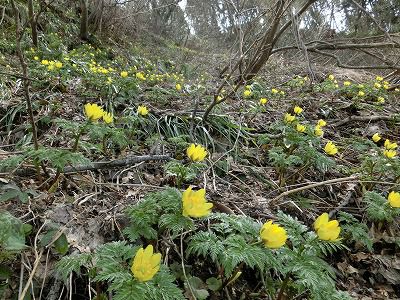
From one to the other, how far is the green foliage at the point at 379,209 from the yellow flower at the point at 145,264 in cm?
173

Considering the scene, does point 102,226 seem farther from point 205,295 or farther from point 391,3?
point 391,3

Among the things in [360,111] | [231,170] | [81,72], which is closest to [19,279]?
[231,170]

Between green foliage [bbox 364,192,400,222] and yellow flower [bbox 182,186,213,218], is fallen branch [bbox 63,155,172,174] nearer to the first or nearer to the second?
yellow flower [bbox 182,186,213,218]

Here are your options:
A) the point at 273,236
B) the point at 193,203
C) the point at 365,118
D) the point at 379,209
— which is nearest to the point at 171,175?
the point at 193,203

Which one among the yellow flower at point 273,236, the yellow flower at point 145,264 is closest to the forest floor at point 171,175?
the yellow flower at point 273,236

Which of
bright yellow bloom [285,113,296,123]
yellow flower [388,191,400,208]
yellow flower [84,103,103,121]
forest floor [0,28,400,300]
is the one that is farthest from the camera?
bright yellow bloom [285,113,296,123]

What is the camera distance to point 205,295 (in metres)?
1.62

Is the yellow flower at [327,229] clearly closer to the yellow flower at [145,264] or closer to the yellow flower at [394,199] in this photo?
the yellow flower at [145,264]

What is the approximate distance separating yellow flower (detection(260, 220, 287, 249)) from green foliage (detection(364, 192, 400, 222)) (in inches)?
47.5

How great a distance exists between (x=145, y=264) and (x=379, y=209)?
180 cm

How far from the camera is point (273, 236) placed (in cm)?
139

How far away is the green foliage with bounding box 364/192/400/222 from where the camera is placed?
2246 millimetres

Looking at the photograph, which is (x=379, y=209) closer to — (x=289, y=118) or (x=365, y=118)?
(x=289, y=118)

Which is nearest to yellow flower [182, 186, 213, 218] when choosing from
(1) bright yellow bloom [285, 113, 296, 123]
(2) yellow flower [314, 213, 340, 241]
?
(2) yellow flower [314, 213, 340, 241]
